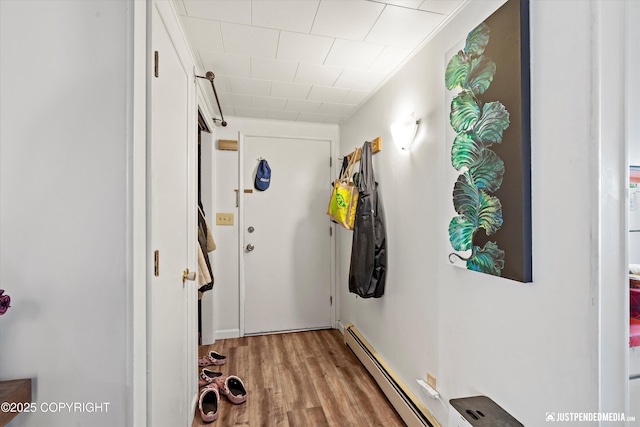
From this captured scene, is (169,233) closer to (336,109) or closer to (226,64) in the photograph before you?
(226,64)

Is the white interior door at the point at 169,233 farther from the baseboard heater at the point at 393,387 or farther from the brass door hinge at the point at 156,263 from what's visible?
the baseboard heater at the point at 393,387

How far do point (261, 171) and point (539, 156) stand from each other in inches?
92.9

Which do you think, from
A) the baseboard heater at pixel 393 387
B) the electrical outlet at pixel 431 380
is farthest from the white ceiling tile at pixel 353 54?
the baseboard heater at pixel 393 387

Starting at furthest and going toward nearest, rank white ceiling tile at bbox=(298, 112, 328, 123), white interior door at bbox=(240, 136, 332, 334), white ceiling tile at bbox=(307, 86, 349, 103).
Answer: white interior door at bbox=(240, 136, 332, 334), white ceiling tile at bbox=(298, 112, 328, 123), white ceiling tile at bbox=(307, 86, 349, 103)

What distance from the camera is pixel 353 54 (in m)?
1.75

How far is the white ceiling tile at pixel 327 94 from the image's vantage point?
2236 mm

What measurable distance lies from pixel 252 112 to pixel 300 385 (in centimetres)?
237

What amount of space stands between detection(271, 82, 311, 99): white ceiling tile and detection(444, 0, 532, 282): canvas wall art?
1122mm

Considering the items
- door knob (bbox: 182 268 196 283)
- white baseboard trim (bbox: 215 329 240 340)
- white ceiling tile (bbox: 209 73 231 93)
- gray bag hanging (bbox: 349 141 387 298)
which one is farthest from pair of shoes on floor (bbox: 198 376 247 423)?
white ceiling tile (bbox: 209 73 231 93)

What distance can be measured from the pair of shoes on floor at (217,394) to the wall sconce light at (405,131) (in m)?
1.95

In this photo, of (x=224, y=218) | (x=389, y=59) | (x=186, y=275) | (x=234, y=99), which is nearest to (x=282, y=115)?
(x=234, y=99)

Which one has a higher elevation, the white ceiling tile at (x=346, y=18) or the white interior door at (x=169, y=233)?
the white ceiling tile at (x=346, y=18)

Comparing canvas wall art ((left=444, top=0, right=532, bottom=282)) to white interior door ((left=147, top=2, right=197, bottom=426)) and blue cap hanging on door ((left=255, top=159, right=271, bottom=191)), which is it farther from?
blue cap hanging on door ((left=255, top=159, right=271, bottom=191))

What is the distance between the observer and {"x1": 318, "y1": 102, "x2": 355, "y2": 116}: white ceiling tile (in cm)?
258
